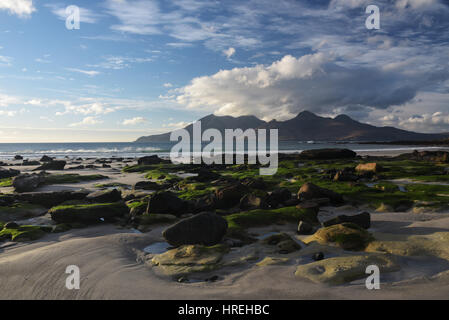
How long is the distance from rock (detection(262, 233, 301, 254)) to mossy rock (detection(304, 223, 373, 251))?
1.85ft

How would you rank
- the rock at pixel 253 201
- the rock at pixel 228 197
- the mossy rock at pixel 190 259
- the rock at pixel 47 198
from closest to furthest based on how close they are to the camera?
the mossy rock at pixel 190 259 < the rock at pixel 253 201 < the rock at pixel 228 197 < the rock at pixel 47 198

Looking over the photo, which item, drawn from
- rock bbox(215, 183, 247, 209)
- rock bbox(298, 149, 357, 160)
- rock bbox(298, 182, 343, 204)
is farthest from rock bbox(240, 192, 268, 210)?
rock bbox(298, 149, 357, 160)

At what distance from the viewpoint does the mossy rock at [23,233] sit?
25.4ft

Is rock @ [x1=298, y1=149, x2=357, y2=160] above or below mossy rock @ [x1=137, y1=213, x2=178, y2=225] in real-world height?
above

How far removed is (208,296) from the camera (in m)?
4.45

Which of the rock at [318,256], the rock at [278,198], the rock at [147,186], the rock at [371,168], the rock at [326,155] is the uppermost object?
the rock at [326,155]

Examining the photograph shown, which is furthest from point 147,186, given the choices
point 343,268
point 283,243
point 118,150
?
point 118,150

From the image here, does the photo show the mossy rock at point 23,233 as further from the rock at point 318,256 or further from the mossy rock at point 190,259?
the rock at point 318,256

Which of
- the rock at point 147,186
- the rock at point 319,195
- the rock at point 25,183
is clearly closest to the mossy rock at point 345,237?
the rock at point 319,195

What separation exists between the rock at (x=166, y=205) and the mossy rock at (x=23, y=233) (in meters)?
3.19

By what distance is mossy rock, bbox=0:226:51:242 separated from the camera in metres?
7.73

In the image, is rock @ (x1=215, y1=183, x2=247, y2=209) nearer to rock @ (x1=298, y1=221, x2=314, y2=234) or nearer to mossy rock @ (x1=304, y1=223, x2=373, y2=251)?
rock @ (x1=298, y1=221, x2=314, y2=234)

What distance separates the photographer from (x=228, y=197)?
11.3m

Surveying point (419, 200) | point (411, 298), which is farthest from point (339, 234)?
point (419, 200)
